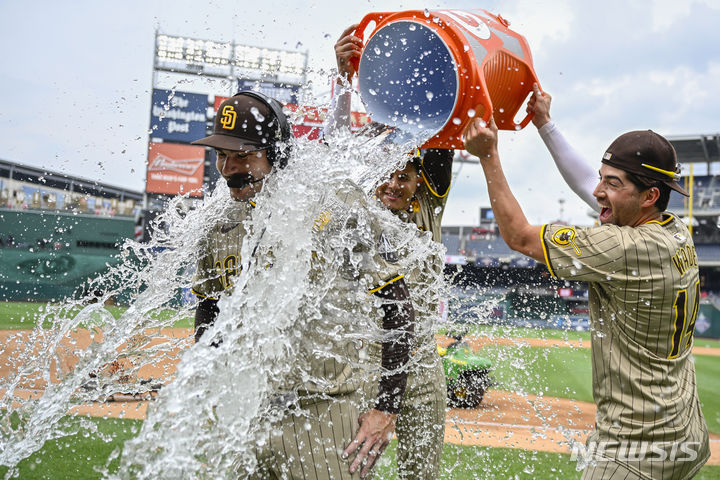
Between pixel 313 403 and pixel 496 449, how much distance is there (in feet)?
13.6

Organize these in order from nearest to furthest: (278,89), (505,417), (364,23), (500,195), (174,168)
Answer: (500,195), (364,23), (505,417), (278,89), (174,168)

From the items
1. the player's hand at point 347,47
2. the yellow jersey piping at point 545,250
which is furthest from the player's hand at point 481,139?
the player's hand at point 347,47

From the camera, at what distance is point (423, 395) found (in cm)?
294

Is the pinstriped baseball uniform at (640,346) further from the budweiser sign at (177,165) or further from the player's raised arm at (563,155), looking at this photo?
the budweiser sign at (177,165)

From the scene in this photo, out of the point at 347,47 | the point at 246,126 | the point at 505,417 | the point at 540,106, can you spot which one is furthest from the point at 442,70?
the point at 505,417

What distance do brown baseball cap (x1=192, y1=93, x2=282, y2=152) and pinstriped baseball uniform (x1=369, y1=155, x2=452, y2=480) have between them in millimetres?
987

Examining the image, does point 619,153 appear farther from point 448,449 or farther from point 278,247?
point 448,449

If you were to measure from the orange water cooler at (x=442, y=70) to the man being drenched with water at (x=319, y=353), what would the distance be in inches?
20.4

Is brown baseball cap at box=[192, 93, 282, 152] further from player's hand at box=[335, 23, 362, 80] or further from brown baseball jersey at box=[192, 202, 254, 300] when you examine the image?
player's hand at box=[335, 23, 362, 80]

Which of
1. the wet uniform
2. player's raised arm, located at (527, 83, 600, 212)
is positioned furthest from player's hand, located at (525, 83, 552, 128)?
the wet uniform

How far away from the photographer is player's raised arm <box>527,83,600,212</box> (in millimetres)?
2863

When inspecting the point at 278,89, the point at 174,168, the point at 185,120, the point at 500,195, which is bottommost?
the point at 500,195

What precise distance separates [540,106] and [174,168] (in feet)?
97.1

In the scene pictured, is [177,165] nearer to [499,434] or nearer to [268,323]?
[499,434]
